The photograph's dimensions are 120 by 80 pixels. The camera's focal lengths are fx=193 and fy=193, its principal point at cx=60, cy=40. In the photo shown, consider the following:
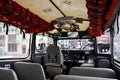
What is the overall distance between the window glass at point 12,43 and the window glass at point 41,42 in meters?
0.78

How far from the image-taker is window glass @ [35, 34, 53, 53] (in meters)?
6.24

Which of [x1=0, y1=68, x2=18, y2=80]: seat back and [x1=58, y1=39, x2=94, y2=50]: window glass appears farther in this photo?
[x1=58, y1=39, x2=94, y2=50]: window glass

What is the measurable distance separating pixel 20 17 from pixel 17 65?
1.07 m

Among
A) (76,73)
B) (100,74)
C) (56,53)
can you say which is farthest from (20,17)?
(56,53)

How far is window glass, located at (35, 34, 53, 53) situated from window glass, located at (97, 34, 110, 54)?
168 centimetres

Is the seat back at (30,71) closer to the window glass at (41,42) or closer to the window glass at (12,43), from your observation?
the window glass at (12,43)

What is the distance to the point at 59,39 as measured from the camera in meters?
6.89

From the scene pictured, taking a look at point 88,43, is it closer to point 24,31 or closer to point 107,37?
point 107,37

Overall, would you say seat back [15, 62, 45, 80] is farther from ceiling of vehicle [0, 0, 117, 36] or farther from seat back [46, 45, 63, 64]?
seat back [46, 45, 63, 64]

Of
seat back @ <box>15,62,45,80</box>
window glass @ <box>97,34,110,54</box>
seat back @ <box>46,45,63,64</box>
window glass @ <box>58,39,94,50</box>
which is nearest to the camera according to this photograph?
seat back @ <box>15,62,45,80</box>

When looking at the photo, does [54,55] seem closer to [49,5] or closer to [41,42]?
[41,42]

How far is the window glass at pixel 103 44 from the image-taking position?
6117mm

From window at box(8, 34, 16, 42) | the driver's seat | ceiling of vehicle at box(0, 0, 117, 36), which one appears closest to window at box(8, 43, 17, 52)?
window at box(8, 34, 16, 42)

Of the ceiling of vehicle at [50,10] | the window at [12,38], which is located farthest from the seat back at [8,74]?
the window at [12,38]
